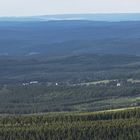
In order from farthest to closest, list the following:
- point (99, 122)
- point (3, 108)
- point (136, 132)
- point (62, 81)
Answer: point (62, 81) < point (3, 108) < point (99, 122) < point (136, 132)

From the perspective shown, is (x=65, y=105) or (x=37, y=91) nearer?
(x=65, y=105)

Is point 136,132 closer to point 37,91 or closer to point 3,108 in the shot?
point 3,108

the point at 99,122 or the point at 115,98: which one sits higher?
the point at 99,122

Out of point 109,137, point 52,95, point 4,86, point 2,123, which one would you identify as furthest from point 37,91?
point 109,137

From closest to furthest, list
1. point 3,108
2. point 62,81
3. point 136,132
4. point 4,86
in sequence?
point 136,132 < point 3,108 < point 4,86 < point 62,81

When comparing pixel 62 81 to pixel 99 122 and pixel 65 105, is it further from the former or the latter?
pixel 99 122

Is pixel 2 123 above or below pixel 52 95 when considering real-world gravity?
above

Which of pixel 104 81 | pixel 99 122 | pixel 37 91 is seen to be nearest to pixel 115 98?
pixel 37 91

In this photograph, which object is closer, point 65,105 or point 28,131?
point 28,131

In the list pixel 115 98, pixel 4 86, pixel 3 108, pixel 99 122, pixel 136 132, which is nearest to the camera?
pixel 136 132
